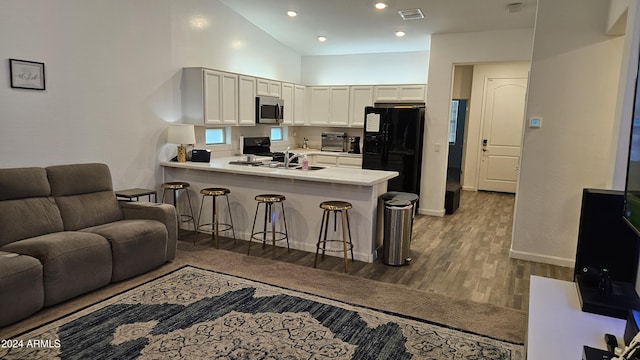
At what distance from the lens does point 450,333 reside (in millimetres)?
2732

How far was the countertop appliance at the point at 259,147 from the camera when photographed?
6508 mm

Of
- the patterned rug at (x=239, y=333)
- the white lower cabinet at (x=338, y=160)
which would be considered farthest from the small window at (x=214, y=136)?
the patterned rug at (x=239, y=333)

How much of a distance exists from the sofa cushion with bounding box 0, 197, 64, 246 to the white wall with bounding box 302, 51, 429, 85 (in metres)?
5.50

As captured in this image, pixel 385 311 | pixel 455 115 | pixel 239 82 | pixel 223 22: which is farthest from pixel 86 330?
pixel 455 115

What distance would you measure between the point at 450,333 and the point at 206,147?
428 cm

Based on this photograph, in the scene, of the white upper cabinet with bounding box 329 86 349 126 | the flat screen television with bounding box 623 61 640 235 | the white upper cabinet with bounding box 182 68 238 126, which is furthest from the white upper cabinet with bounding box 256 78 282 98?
the flat screen television with bounding box 623 61 640 235

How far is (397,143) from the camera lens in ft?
20.2

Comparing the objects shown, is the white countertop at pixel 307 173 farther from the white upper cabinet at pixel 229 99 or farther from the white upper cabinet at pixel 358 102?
the white upper cabinet at pixel 358 102

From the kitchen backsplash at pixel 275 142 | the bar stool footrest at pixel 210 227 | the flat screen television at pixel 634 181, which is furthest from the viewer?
the kitchen backsplash at pixel 275 142

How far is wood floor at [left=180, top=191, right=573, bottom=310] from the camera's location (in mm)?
3512

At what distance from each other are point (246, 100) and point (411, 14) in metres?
2.61

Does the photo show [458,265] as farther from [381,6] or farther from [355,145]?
[355,145]

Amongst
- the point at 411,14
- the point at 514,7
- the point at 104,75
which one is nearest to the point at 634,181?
the point at 514,7

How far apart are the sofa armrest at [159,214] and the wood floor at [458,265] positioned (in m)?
0.67
